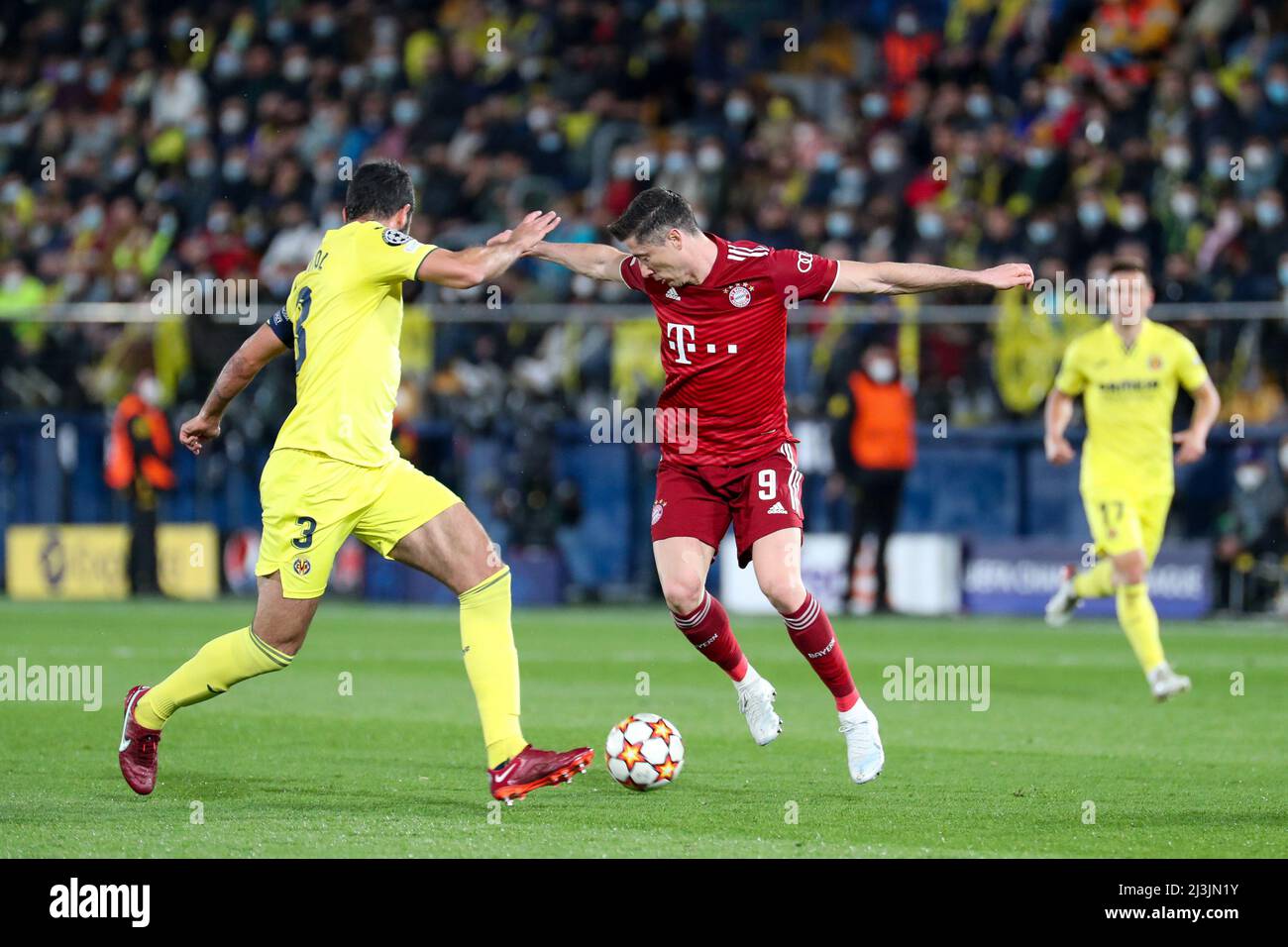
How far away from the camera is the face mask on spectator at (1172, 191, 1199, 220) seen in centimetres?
2039

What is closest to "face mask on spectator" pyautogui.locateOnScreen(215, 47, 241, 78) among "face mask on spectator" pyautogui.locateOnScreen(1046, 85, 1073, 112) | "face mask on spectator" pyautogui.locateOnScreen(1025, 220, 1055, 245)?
"face mask on spectator" pyautogui.locateOnScreen(1046, 85, 1073, 112)

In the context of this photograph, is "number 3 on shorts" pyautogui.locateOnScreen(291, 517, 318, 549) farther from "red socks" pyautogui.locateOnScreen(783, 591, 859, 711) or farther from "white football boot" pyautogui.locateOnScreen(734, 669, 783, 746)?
"white football boot" pyautogui.locateOnScreen(734, 669, 783, 746)

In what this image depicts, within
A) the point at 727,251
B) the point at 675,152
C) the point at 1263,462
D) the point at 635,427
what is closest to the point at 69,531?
the point at 635,427

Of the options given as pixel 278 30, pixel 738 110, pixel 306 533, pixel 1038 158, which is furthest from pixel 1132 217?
pixel 306 533

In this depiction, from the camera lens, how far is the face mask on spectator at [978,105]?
22969 mm

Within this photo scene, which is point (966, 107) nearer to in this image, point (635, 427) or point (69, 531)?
point (635, 427)

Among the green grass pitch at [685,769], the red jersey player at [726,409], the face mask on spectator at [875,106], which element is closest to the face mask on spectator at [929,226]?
the face mask on spectator at [875,106]

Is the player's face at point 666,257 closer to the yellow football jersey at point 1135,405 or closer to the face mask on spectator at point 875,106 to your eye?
the yellow football jersey at point 1135,405

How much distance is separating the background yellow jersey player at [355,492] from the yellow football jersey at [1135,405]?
5400 mm

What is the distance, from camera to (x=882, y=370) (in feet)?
62.4

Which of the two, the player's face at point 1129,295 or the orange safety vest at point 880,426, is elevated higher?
the player's face at point 1129,295

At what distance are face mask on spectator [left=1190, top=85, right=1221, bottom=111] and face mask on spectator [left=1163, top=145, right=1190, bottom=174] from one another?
694 millimetres

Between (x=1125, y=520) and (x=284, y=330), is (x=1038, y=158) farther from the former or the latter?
(x=284, y=330)

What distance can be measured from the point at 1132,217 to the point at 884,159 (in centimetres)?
323
